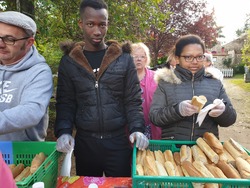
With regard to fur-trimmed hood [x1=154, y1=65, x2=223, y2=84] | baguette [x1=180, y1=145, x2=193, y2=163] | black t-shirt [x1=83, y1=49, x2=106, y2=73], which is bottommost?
baguette [x1=180, y1=145, x2=193, y2=163]

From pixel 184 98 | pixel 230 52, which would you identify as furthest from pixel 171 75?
pixel 230 52

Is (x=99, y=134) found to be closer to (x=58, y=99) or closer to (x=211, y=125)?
(x=58, y=99)

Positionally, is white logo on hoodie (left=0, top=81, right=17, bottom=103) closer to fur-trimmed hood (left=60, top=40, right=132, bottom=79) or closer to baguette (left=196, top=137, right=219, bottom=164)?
fur-trimmed hood (left=60, top=40, right=132, bottom=79)

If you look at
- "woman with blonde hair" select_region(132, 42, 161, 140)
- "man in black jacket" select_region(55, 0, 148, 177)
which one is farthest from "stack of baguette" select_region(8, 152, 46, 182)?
"woman with blonde hair" select_region(132, 42, 161, 140)

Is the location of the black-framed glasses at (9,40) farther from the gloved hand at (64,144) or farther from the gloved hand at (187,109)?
the gloved hand at (187,109)

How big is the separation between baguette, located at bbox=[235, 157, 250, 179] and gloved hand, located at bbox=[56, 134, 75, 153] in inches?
41.3

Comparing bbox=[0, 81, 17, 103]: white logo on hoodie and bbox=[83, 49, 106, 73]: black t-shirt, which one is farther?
bbox=[83, 49, 106, 73]: black t-shirt

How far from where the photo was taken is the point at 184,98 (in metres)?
2.17

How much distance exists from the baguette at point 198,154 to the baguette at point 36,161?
934 mm

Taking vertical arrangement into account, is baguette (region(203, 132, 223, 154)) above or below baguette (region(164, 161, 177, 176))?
above

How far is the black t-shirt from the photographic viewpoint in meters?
2.15

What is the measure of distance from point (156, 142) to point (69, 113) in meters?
0.74

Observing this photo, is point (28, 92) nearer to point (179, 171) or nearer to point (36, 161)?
point (36, 161)

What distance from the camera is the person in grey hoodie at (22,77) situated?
1698 mm
